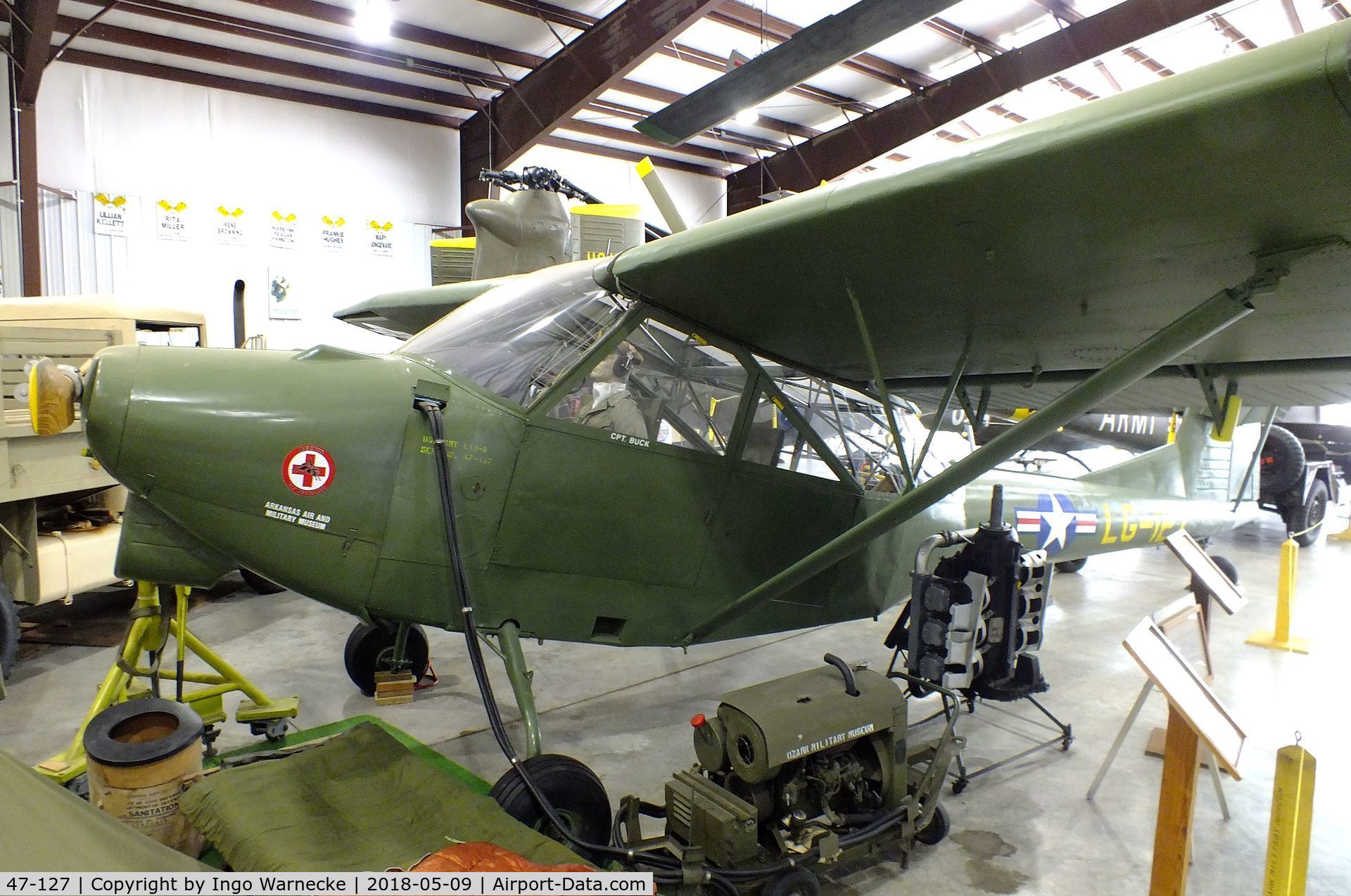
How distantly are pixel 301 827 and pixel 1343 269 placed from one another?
3739 mm

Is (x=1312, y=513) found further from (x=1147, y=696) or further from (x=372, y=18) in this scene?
(x=372, y=18)

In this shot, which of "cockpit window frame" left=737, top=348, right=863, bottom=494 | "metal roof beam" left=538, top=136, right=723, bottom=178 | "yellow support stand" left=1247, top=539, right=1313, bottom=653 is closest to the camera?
"cockpit window frame" left=737, top=348, right=863, bottom=494

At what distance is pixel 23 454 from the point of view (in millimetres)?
4777

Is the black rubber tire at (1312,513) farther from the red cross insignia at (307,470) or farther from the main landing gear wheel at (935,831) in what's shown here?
the red cross insignia at (307,470)

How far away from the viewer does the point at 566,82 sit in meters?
10.5

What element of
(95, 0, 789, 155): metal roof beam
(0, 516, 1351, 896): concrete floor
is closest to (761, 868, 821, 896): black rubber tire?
(0, 516, 1351, 896): concrete floor

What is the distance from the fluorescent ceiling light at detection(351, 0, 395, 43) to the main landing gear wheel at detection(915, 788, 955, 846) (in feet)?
29.7

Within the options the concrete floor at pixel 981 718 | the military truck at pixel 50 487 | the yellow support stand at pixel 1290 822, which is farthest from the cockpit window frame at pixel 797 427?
the military truck at pixel 50 487

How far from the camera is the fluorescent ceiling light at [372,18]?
834 centimetres

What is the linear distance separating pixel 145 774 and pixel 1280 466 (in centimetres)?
1250

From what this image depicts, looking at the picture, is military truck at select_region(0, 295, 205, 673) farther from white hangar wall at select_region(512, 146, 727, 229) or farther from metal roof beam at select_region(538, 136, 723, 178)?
white hangar wall at select_region(512, 146, 727, 229)

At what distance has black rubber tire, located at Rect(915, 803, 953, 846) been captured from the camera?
2.96 m

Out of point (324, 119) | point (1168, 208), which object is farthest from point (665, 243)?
point (324, 119)

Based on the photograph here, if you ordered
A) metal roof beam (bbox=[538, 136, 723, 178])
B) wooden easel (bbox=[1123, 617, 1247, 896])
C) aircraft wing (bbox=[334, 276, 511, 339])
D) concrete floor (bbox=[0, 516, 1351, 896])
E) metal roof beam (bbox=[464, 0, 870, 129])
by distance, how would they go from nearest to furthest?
wooden easel (bbox=[1123, 617, 1247, 896]) → concrete floor (bbox=[0, 516, 1351, 896]) → aircraft wing (bbox=[334, 276, 511, 339]) → metal roof beam (bbox=[464, 0, 870, 129]) → metal roof beam (bbox=[538, 136, 723, 178])
